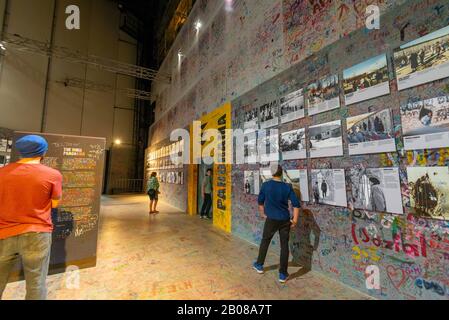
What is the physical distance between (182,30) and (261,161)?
8727 mm

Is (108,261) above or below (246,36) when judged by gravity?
below

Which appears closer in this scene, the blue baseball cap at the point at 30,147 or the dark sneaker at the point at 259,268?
the blue baseball cap at the point at 30,147

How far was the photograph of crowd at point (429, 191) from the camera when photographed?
201 centimetres

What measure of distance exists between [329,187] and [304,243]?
3.45 ft

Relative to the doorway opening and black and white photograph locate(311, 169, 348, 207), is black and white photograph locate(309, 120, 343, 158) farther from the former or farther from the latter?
the doorway opening

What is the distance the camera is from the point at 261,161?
445 centimetres

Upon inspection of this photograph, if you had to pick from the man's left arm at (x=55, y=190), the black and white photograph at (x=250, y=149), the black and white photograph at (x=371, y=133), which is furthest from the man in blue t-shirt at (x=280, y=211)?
the man's left arm at (x=55, y=190)

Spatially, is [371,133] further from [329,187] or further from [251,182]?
[251,182]

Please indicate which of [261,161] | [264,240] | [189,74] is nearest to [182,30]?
[189,74]

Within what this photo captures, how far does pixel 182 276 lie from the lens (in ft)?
Answer: 10.1

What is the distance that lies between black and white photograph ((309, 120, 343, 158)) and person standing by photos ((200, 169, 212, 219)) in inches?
155

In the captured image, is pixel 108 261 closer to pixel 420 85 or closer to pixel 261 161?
pixel 261 161

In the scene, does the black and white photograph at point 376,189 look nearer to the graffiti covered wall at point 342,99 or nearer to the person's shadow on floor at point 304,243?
the graffiti covered wall at point 342,99

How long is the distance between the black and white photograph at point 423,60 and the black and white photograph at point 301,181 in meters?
1.68
